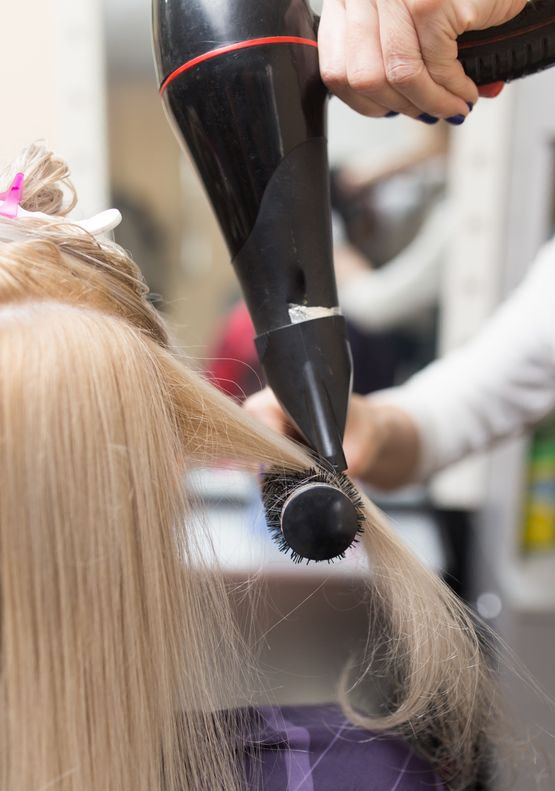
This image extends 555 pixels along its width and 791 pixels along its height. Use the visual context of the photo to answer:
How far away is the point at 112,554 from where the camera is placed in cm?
44

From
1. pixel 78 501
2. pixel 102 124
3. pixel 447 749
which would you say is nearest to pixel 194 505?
pixel 78 501

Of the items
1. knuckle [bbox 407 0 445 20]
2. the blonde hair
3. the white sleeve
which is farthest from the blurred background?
knuckle [bbox 407 0 445 20]

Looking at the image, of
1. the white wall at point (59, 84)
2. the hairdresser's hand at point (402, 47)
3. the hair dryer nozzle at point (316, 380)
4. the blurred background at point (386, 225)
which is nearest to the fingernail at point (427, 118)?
the hairdresser's hand at point (402, 47)

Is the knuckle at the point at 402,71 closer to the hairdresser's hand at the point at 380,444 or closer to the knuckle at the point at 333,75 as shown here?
the knuckle at the point at 333,75

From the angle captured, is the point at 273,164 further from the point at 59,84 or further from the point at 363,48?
the point at 59,84

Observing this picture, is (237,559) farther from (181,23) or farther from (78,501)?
(181,23)

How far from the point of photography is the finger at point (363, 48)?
1.56 ft

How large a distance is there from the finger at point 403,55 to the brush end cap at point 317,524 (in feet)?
0.90

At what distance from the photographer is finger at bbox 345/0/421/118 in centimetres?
47

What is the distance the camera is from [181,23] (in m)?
0.47

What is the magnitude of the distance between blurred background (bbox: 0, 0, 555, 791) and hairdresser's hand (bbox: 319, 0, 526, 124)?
90 cm

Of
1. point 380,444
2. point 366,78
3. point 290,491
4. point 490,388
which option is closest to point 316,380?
point 290,491

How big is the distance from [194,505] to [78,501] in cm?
10

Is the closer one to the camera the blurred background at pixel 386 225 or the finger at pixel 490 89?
the finger at pixel 490 89
